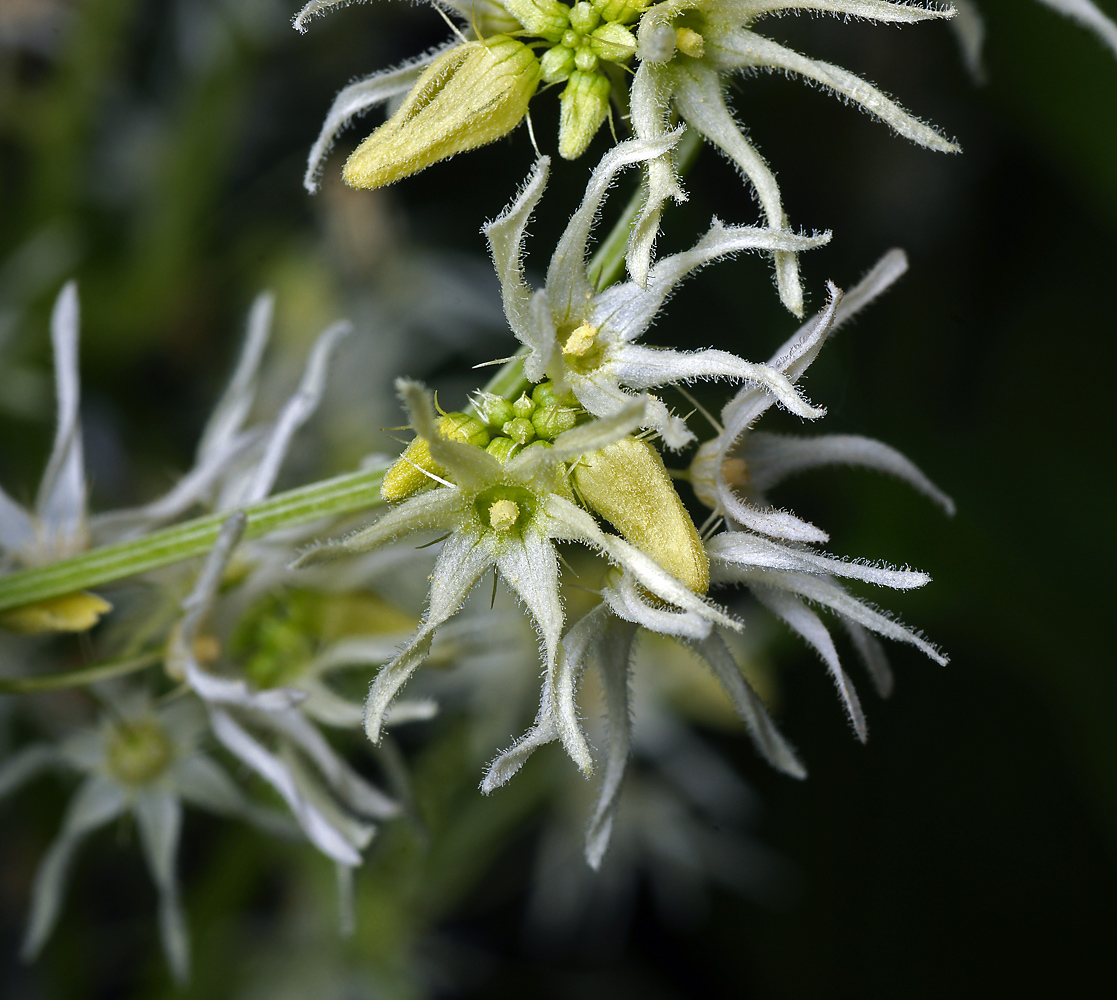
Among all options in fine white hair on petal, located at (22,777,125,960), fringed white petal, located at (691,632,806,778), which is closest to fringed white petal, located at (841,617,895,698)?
fringed white petal, located at (691,632,806,778)

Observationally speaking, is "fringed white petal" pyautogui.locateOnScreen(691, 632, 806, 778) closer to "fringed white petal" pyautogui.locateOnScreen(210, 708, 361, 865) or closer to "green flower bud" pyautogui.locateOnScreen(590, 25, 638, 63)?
"fringed white petal" pyautogui.locateOnScreen(210, 708, 361, 865)

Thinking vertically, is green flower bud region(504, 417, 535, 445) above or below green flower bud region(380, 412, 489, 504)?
above

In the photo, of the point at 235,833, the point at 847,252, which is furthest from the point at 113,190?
the point at 847,252

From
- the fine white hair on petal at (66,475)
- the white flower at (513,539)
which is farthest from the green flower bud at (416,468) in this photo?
the fine white hair on petal at (66,475)

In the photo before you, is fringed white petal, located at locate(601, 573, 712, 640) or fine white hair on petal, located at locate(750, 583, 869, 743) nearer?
fringed white petal, located at locate(601, 573, 712, 640)

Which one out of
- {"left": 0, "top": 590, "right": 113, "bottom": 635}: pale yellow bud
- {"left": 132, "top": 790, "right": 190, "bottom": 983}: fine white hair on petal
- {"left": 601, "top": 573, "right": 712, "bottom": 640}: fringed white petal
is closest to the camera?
{"left": 601, "top": 573, "right": 712, "bottom": 640}: fringed white petal

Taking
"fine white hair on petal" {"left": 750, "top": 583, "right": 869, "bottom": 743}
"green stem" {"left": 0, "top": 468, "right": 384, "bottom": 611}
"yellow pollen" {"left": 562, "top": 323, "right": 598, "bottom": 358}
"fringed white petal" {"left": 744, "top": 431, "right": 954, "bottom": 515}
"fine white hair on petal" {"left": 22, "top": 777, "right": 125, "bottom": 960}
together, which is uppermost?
"yellow pollen" {"left": 562, "top": 323, "right": 598, "bottom": 358}

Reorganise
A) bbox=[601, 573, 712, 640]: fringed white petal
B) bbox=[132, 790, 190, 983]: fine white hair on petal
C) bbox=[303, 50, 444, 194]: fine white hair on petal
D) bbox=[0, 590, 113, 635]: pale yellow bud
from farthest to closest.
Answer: bbox=[132, 790, 190, 983]: fine white hair on petal, bbox=[0, 590, 113, 635]: pale yellow bud, bbox=[303, 50, 444, 194]: fine white hair on petal, bbox=[601, 573, 712, 640]: fringed white petal
